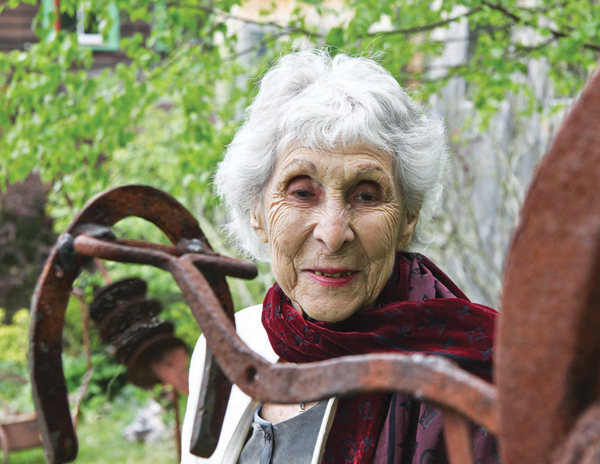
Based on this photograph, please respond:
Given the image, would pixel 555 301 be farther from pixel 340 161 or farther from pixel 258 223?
pixel 258 223

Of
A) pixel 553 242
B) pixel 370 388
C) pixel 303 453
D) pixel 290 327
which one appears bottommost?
pixel 303 453

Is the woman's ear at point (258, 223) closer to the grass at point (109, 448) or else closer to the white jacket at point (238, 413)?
the white jacket at point (238, 413)

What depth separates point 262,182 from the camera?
1779 mm

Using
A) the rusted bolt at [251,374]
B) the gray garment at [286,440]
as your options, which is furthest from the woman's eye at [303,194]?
the rusted bolt at [251,374]

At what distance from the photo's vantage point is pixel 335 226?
1548 mm

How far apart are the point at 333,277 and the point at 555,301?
3.70ft

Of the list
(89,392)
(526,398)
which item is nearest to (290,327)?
(526,398)

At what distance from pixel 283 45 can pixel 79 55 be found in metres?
1.11

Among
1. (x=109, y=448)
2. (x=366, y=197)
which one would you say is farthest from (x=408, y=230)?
(x=109, y=448)

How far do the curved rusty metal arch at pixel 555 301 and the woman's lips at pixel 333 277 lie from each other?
1.08 meters

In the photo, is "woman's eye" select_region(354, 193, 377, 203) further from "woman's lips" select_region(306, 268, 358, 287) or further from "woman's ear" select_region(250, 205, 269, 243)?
"woman's ear" select_region(250, 205, 269, 243)

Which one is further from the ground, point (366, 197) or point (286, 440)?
point (366, 197)

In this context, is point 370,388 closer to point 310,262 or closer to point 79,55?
point 310,262

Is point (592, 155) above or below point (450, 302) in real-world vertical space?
above
